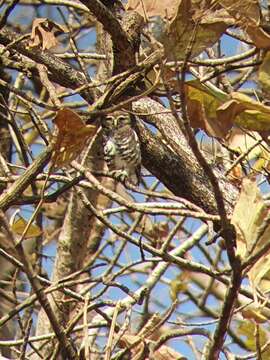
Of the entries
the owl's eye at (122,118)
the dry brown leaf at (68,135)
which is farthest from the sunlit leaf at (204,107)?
the owl's eye at (122,118)

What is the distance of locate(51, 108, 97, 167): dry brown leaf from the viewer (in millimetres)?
1065

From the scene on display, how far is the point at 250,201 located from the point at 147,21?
0.30 metres

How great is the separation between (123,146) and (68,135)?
1.49 feet

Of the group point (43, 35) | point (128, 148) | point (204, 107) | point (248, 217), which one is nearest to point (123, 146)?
point (128, 148)

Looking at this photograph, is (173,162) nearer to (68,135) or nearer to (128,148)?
(128,148)

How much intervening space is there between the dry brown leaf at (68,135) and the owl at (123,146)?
0.40 m

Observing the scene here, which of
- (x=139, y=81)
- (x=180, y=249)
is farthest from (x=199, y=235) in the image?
(x=139, y=81)

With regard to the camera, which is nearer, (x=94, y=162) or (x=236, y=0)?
(x=236, y=0)

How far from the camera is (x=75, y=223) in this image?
261 centimetres

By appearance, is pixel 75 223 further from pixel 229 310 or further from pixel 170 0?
pixel 229 310

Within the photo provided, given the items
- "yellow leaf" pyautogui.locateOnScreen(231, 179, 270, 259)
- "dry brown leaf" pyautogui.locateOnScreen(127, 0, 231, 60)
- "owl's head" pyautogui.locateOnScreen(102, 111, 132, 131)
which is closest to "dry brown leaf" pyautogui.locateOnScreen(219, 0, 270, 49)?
"dry brown leaf" pyautogui.locateOnScreen(127, 0, 231, 60)

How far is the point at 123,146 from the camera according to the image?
1.55m

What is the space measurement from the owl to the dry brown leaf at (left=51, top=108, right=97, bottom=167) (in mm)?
404

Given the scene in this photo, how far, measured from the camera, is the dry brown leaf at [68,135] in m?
1.07
